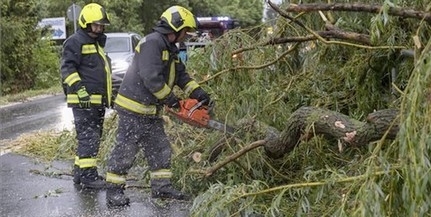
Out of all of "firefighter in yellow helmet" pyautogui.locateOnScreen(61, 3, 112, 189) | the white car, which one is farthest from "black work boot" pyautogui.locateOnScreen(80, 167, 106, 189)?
the white car

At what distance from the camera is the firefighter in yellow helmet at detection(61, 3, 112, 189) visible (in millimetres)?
5184

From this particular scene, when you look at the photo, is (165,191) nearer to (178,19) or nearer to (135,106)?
(135,106)

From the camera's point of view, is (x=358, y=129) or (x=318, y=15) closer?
(x=358, y=129)

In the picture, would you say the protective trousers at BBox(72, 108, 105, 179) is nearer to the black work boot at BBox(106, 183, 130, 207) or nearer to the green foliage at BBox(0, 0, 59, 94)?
the black work boot at BBox(106, 183, 130, 207)

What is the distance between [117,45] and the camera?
14.9m

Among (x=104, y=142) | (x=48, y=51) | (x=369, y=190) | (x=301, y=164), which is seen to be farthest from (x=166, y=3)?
(x=369, y=190)

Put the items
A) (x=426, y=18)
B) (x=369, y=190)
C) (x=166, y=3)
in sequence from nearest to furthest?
(x=369, y=190), (x=426, y=18), (x=166, y=3)

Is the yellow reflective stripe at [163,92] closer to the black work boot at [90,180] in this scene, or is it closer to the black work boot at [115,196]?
the black work boot at [115,196]

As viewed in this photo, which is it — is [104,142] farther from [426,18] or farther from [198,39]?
[426,18]

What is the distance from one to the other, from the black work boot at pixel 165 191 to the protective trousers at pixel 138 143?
112 millimetres

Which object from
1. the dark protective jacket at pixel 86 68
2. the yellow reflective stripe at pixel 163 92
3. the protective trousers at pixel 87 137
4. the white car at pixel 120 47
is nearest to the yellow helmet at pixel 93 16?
the dark protective jacket at pixel 86 68

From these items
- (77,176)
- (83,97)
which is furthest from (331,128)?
(77,176)

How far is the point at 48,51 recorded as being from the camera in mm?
18125

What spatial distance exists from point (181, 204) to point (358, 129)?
1609mm
